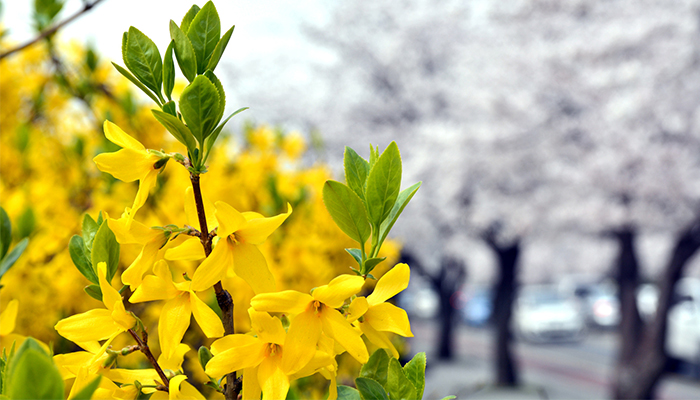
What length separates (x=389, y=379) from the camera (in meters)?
0.54

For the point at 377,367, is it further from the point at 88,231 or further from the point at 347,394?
the point at 88,231

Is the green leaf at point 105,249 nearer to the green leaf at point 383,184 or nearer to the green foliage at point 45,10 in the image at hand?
the green leaf at point 383,184

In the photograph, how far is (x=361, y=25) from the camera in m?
10.9

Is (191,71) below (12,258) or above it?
above

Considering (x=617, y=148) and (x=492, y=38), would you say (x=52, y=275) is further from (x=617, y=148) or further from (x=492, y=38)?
(x=492, y=38)

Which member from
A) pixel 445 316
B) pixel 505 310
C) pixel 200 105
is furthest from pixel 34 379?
pixel 445 316

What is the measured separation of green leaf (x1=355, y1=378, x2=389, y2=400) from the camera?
0.52 m

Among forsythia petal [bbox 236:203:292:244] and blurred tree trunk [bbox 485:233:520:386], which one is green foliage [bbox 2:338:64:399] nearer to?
forsythia petal [bbox 236:203:292:244]

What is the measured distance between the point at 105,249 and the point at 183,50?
222 millimetres

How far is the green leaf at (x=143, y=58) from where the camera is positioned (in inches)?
21.4

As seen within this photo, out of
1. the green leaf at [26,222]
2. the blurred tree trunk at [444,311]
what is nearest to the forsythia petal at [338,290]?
the green leaf at [26,222]

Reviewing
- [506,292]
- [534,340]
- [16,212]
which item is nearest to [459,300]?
[534,340]

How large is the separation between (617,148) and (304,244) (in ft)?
19.7

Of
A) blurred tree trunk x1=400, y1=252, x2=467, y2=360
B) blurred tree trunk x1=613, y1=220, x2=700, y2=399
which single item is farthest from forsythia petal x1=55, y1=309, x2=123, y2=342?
blurred tree trunk x1=400, y1=252, x2=467, y2=360
